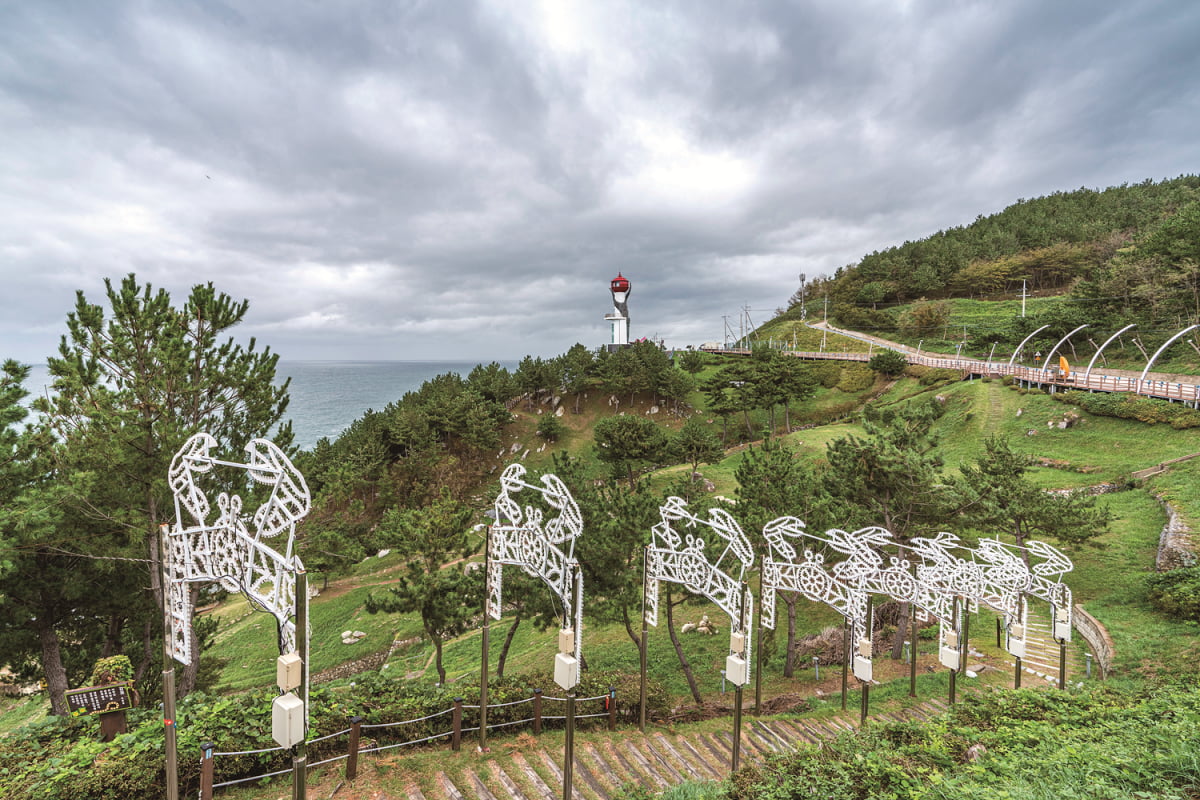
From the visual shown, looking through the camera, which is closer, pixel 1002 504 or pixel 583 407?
pixel 1002 504

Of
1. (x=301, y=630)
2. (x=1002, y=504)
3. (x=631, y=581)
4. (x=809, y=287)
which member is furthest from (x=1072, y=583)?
(x=809, y=287)

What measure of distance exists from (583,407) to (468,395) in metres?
13.8

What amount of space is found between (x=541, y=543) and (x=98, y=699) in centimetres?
771

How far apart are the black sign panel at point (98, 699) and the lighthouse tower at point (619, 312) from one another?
64.0 metres

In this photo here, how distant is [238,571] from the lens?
5.84 meters

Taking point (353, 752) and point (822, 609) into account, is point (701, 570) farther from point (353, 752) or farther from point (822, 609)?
point (822, 609)

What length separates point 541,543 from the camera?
9.72m

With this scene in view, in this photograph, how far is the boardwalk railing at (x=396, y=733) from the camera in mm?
7422

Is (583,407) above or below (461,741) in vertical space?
above

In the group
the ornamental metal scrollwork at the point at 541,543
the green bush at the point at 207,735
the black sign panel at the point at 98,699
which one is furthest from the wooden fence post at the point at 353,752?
the black sign panel at the point at 98,699

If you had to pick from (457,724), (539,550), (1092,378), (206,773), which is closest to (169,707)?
(206,773)

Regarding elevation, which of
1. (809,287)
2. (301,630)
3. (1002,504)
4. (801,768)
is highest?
(809,287)

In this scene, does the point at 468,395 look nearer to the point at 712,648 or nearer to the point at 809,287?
the point at 712,648

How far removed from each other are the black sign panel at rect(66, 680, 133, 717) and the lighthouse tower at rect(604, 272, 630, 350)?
210ft
